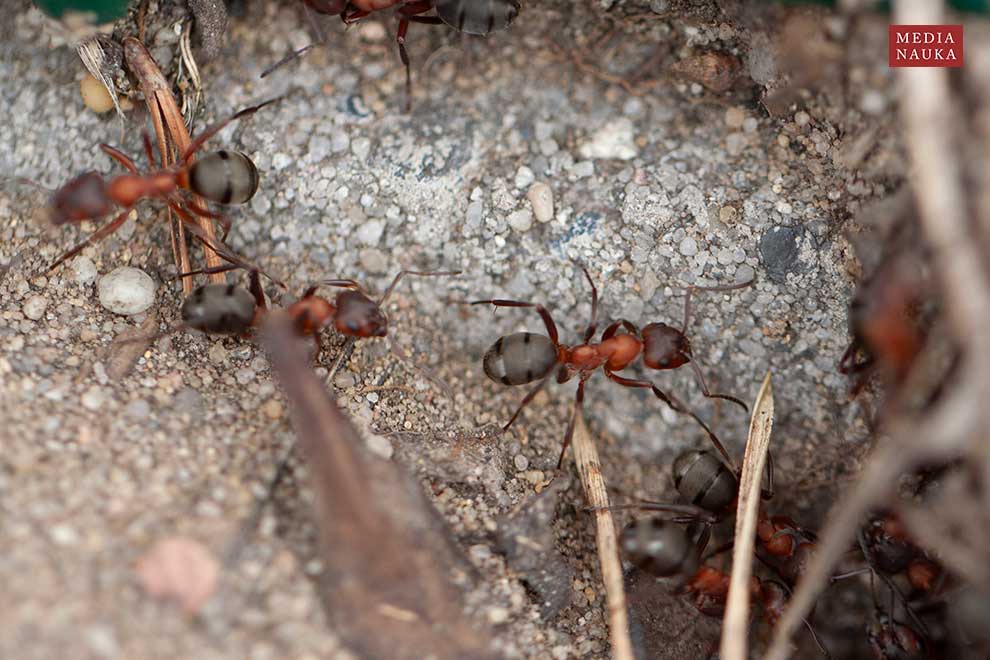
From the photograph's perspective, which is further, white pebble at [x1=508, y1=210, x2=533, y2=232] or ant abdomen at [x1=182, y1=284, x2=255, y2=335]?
white pebble at [x1=508, y1=210, x2=533, y2=232]

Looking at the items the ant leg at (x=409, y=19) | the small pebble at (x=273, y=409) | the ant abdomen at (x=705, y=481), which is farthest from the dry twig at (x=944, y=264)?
the ant leg at (x=409, y=19)

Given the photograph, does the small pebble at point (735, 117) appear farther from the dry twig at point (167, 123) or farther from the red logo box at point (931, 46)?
the dry twig at point (167, 123)

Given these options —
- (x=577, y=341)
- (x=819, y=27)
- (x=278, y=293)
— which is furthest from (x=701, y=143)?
(x=278, y=293)

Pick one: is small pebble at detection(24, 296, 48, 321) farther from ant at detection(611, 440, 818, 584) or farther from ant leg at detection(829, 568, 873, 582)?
ant leg at detection(829, 568, 873, 582)

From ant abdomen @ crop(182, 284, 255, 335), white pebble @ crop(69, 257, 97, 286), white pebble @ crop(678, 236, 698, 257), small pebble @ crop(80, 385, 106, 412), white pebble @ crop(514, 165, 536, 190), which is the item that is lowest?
small pebble @ crop(80, 385, 106, 412)

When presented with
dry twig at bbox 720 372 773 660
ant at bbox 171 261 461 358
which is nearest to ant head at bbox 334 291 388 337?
ant at bbox 171 261 461 358

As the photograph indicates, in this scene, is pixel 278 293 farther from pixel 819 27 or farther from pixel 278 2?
pixel 819 27

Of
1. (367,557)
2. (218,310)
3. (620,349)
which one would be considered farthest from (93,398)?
(620,349)
